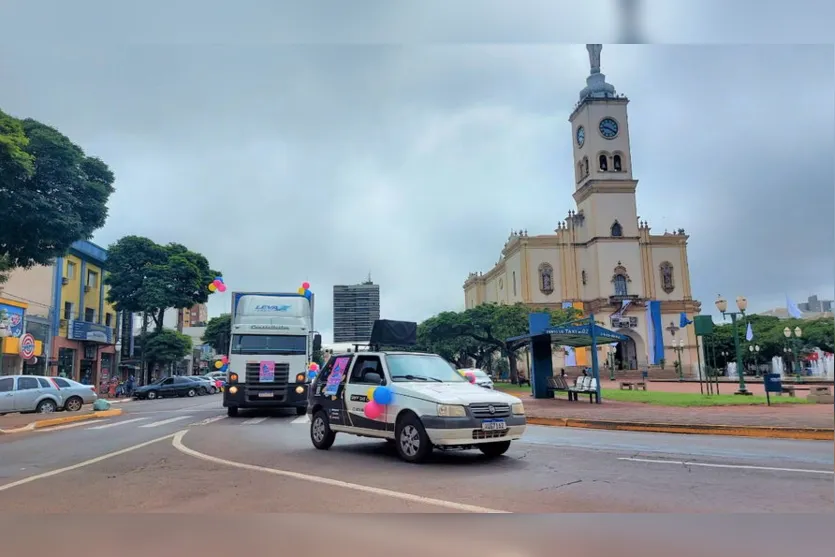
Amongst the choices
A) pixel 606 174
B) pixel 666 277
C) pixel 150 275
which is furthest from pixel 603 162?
pixel 150 275

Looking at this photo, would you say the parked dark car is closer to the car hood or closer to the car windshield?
the car windshield

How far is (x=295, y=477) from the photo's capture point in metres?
7.37

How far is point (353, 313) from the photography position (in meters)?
22.4

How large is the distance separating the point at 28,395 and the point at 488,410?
55.1 ft

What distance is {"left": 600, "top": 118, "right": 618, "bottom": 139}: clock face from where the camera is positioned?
2304 inches

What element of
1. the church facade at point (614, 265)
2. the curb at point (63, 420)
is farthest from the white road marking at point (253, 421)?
the church facade at point (614, 265)

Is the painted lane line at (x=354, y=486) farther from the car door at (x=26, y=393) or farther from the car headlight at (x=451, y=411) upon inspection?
the car door at (x=26, y=393)

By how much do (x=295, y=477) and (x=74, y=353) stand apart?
34515 millimetres

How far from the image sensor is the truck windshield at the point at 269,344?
1650cm

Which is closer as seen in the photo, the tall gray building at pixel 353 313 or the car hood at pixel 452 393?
the car hood at pixel 452 393

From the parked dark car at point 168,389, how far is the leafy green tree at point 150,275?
441 centimetres

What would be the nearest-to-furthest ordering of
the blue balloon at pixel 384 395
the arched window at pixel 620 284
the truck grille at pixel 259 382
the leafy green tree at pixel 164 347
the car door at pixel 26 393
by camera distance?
the blue balloon at pixel 384 395 < the truck grille at pixel 259 382 < the car door at pixel 26 393 < the leafy green tree at pixel 164 347 < the arched window at pixel 620 284

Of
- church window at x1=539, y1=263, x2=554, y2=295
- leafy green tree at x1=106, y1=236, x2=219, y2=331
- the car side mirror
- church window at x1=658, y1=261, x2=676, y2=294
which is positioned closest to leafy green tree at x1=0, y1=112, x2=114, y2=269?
the car side mirror

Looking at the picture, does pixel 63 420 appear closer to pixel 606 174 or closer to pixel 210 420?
pixel 210 420
